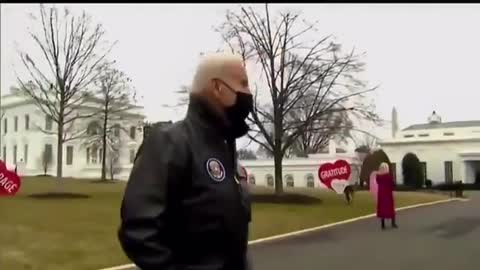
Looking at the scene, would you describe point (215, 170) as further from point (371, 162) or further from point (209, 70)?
point (371, 162)

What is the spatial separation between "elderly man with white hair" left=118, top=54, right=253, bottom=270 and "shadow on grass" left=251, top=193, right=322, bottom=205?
1548 millimetres

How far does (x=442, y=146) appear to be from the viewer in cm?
236

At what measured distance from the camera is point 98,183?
2.39 m

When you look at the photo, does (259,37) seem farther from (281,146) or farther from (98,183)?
(98,183)

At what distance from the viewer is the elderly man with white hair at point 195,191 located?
75 centimetres

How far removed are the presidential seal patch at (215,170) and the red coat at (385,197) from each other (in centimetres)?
169

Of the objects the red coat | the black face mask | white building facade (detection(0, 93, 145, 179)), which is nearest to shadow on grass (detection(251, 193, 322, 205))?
the red coat

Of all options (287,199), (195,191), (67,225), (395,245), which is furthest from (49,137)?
(195,191)

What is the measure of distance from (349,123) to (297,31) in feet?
1.55

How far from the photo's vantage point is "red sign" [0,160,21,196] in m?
2.32

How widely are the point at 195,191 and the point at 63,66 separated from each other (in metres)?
1.88

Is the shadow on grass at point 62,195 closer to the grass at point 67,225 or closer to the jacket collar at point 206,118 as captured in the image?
the grass at point 67,225

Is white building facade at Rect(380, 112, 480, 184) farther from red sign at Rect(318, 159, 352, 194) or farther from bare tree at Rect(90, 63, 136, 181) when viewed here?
bare tree at Rect(90, 63, 136, 181)

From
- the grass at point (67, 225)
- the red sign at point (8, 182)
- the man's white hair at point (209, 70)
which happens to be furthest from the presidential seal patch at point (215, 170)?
the red sign at point (8, 182)
